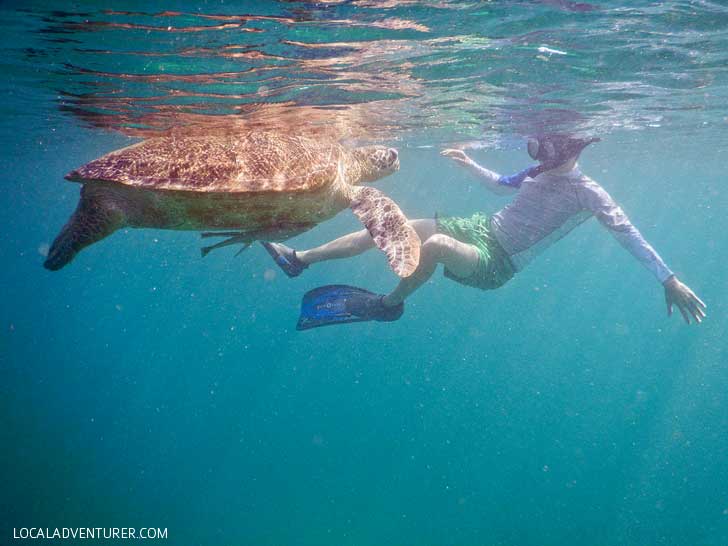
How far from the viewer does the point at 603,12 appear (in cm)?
650

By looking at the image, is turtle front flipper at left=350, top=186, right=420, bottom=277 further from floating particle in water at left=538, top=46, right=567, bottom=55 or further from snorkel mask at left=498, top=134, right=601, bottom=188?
floating particle in water at left=538, top=46, right=567, bottom=55

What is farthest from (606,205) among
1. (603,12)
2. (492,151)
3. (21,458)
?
(21,458)

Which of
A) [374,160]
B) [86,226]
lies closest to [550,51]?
[374,160]

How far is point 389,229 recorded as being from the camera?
4.62m

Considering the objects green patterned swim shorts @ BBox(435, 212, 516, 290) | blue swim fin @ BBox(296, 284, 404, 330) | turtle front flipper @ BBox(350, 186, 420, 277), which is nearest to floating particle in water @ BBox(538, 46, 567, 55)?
green patterned swim shorts @ BBox(435, 212, 516, 290)

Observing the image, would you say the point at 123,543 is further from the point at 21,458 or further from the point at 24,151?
the point at 24,151

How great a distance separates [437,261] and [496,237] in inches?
61.2

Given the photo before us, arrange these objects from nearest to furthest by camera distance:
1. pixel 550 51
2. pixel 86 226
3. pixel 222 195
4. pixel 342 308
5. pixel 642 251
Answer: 1. pixel 222 195
2. pixel 86 226
3. pixel 642 251
4. pixel 342 308
5. pixel 550 51

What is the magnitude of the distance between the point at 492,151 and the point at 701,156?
44.5ft

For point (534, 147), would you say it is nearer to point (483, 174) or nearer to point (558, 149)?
point (558, 149)

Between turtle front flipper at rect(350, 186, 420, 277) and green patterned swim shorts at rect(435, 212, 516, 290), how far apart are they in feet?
8.09

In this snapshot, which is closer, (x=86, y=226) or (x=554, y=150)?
(x=86, y=226)

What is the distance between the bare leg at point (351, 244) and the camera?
7469 millimetres

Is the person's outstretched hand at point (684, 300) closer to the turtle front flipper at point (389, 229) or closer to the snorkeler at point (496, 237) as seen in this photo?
the snorkeler at point (496, 237)
